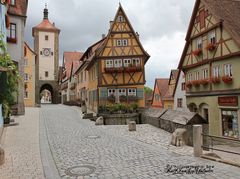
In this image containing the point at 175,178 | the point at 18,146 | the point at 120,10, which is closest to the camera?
the point at 175,178

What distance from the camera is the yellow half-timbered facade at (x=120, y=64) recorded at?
88.7 ft

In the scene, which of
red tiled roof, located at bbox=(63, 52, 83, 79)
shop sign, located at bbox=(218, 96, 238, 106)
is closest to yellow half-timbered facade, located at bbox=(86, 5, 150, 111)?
shop sign, located at bbox=(218, 96, 238, 106)

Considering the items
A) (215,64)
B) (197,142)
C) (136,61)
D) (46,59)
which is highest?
(46,59)

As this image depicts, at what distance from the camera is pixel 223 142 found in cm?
1961

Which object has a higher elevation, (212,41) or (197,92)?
(212,41)

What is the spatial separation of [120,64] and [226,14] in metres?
11.0

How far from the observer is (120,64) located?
27.3m

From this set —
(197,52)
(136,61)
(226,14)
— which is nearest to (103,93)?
(136,61)

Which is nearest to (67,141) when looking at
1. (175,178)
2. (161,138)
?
(161,138)

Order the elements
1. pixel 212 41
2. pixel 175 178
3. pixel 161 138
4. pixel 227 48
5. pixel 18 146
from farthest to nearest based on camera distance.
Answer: pixel 212 41 → pixel 227 48 → pixel 161 138 → pixel 18 146 → pixel 175 178

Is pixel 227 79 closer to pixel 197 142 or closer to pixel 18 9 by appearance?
pixel 197 142

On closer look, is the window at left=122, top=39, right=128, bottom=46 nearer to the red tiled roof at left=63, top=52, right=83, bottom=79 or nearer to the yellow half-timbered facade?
the yellow half-timbered facade

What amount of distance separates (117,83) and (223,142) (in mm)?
11841

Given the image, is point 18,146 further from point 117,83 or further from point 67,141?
point 117,83
